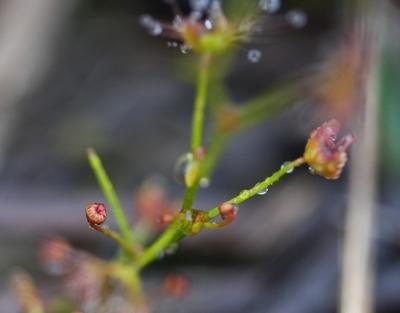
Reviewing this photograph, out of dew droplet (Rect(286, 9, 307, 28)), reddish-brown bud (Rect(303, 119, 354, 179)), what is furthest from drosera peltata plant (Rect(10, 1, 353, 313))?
dew droplet (Rect(286, 9, 307, 28))

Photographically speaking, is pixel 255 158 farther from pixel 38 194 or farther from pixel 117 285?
pixel 117 285

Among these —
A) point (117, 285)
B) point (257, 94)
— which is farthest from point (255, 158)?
point (117, 285)

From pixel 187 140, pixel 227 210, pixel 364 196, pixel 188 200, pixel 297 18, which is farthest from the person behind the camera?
pixel 187 140

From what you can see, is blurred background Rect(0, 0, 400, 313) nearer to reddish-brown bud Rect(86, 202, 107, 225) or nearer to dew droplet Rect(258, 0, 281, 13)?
dew droplet Rect(258, 0, 281, 13)

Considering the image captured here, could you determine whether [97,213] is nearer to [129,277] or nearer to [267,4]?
[129,277]

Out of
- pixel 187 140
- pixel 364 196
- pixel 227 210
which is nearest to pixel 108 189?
pixel 227 210

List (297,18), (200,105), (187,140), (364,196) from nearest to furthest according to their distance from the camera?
(200,105) < (364,196) < (297,18) < (187,140)
